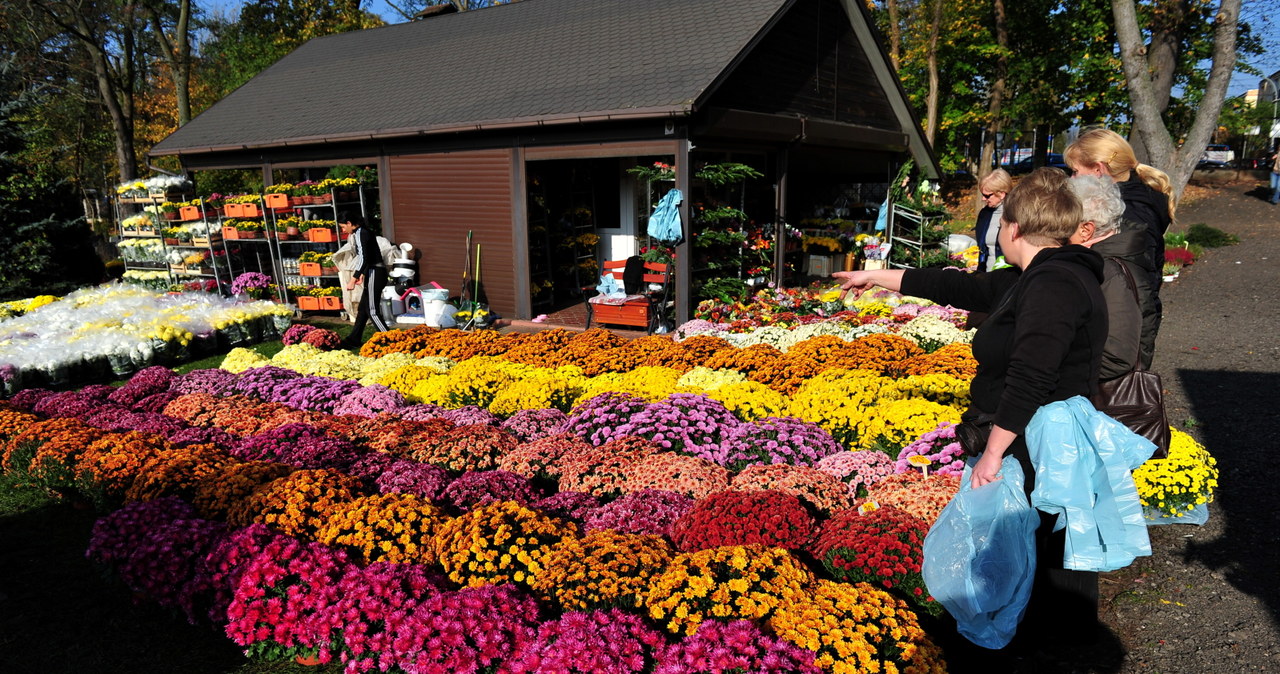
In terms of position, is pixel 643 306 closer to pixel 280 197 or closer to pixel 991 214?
pixel 991 214

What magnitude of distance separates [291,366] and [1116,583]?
7.91 m

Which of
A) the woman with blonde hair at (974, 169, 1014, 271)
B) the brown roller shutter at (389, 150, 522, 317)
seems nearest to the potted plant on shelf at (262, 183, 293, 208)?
the brown roller shutter at (389, 150, 522, 317)

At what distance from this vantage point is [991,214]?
6930mm

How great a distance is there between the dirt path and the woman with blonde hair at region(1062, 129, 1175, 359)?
1366 mm

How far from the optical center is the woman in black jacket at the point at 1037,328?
2.48m

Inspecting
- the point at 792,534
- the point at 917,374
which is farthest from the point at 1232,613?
the point at 917,374

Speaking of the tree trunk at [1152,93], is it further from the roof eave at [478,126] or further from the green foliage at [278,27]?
the green foliage at [278,27]

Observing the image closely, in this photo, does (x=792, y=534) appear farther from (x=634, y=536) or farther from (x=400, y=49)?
(x=400, y=49)

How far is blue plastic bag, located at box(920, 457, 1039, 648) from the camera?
259 cm

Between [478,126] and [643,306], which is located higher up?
[478,126]

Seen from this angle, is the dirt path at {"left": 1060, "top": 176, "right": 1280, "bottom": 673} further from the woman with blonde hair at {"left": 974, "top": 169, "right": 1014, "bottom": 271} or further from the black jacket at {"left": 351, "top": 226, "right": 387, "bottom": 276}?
the black jacket at {"left": 351, "top": 226, "right": 387, "bottom": 276}

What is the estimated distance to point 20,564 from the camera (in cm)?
478

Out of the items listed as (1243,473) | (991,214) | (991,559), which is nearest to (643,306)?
(991,214)

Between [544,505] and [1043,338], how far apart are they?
275 centimetres
